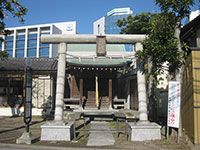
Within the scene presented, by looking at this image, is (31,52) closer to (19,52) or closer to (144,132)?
(19,52)

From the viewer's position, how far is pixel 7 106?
57.0ft

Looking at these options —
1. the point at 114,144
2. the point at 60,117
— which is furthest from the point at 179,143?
the point at 60,117

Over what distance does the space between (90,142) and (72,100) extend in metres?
9.83

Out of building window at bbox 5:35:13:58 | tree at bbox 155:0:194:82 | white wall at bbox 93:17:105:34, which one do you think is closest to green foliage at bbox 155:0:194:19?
tree at bbox 155:0:194:82

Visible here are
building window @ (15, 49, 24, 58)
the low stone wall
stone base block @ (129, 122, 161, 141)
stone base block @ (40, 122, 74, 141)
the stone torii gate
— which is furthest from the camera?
building window @ (15, 49, 24, 58)

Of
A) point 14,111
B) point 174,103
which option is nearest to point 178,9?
point 174,103

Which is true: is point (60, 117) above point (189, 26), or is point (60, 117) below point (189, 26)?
below

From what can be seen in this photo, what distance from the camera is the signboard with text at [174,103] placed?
23.7 ft

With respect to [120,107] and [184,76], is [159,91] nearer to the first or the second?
[120,107]

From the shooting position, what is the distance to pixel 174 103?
736 cm

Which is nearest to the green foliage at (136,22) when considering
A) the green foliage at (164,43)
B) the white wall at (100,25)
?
the green foliage at (164,43)

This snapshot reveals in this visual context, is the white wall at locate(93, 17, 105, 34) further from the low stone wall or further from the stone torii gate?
the stone torii gate

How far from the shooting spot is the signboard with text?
7.22 meters

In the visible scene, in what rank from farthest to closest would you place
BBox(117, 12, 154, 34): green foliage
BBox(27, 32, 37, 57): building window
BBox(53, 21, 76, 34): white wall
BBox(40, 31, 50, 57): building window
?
BBox(53, 21, 76, 34): white wall < BBox(27, 32, 37, 57): building window < BBox(40, 31, 50, 57): building window < BBox(117, 12, 154, 34): green foliage
